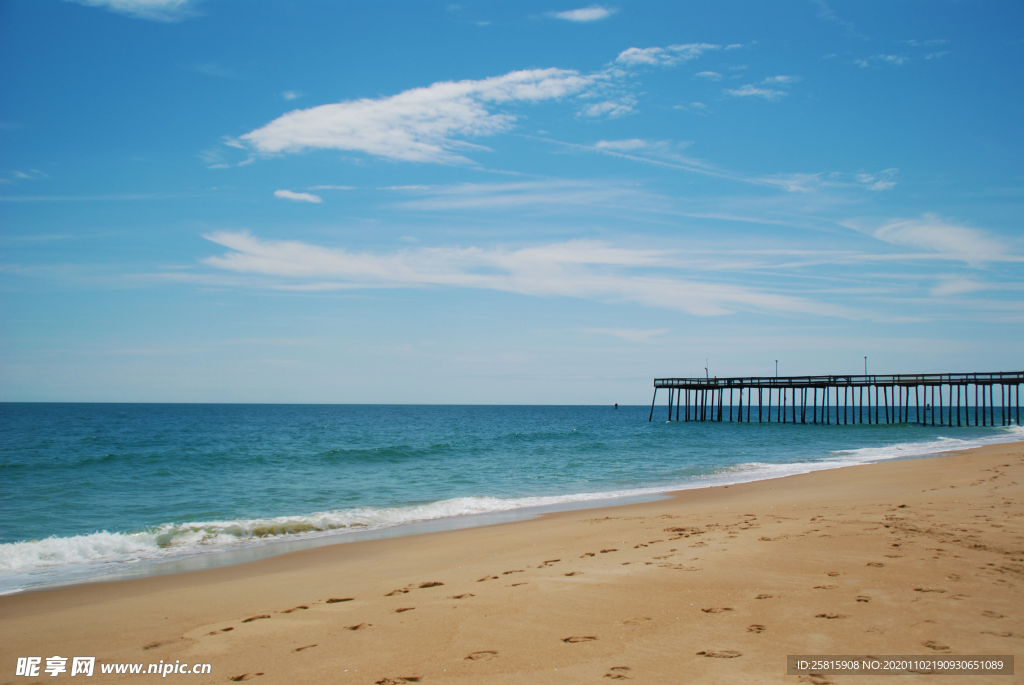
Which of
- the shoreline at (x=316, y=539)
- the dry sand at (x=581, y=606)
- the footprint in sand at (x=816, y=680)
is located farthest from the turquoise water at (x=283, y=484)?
the footprint in sand at (x=816, y=680)

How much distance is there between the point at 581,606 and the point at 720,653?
5.24 ft

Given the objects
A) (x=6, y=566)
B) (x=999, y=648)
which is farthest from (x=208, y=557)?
(x=999, y=648)

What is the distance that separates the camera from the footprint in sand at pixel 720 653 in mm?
4408

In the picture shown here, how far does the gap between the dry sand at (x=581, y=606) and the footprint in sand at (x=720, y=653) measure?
0.02 meters

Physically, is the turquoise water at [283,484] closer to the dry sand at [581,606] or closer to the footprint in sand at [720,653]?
the dry sand at [581,606]

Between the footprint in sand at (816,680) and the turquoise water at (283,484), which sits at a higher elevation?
the footprint in sand at (816,680)

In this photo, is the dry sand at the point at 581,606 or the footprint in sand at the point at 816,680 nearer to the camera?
the footprint in sand at the point at 816,680

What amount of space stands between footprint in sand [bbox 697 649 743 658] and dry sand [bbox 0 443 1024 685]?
21mm

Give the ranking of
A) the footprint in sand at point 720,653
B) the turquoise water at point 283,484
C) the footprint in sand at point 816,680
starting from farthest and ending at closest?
1. the turquoise water at point 283,484
2. the footprint in sand at point 720,653
3. the footprint in sand at point 816,680

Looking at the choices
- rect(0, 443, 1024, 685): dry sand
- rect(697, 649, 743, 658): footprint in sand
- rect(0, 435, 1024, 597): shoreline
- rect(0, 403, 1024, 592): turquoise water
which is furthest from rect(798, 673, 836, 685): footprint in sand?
rect(0, 403, 1024, 592): turquoise water

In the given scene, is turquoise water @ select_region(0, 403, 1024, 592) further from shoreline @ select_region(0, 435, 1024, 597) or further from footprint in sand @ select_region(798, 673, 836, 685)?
footprint in sand @ select_region(798, 673, 836, 685)

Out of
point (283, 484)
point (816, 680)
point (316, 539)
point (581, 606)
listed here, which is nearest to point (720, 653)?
point (816, 680)

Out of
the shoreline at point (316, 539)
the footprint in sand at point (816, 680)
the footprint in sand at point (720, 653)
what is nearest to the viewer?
the footprint in sand at point (816, 680)

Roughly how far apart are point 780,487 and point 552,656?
543 inches
